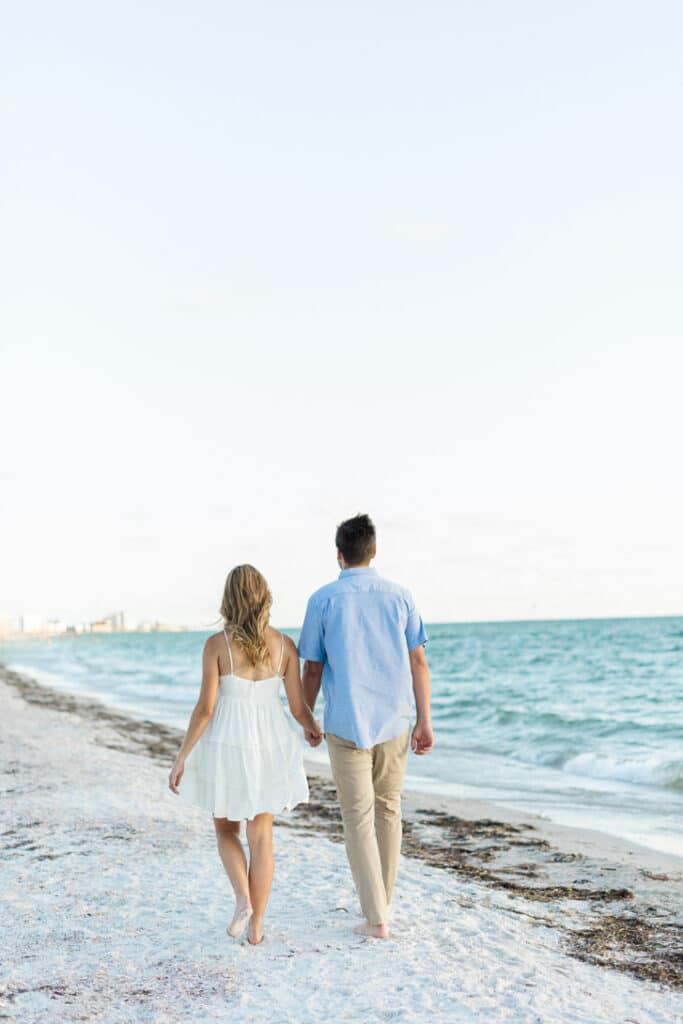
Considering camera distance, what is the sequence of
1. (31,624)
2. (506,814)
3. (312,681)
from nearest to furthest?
(312,681), (506,814), (31,624)

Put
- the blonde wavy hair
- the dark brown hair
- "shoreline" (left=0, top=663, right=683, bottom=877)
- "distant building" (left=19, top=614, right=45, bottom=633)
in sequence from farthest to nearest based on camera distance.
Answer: "distant building" (left=19, top=614, right=45, bottom=633), "shoreline" (left=0, top=663, right=683, bottom=877), the dark brown hair, the blonde wavy hair

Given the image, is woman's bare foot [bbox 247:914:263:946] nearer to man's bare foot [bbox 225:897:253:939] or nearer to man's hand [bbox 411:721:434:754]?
man's bare foot [bbox 225:897:253:939]

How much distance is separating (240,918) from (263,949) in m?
0.20

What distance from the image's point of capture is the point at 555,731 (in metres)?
18.5

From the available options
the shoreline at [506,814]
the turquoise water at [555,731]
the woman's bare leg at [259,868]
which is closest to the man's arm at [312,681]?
the woman's bare leg at [259,868]

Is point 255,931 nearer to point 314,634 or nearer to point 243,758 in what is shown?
point 243,758

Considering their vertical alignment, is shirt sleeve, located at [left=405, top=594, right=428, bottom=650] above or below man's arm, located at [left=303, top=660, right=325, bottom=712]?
above

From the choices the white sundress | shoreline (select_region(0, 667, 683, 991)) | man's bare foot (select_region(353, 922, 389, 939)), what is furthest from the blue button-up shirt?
shoreline (select_region(0, 667, 683, 991))

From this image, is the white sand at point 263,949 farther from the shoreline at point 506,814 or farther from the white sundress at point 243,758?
the shoreline at point 506,814

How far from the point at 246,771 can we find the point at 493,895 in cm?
247

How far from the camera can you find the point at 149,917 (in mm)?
5332

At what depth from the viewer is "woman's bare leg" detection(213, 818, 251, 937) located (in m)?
4.74

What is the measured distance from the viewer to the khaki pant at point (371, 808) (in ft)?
15.3

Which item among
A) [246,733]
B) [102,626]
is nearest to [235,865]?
[246,733]
